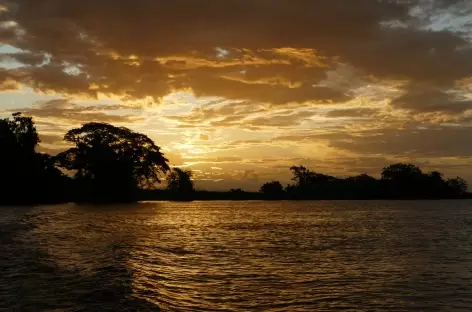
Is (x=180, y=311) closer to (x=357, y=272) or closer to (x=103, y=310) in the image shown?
(x=103, y=310)

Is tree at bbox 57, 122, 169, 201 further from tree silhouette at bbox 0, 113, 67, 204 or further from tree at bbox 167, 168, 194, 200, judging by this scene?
tree at bbox 167, 168, 194, 200

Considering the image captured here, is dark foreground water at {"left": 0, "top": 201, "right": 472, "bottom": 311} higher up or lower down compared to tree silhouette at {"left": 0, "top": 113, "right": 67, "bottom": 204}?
lower down

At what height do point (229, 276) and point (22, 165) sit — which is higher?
point (22, 165)

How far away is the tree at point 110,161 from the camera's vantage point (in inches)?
4301

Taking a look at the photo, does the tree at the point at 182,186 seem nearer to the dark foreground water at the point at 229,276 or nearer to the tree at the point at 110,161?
the tree at the point at 110,161

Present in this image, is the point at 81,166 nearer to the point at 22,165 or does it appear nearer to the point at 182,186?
the point at 22,165

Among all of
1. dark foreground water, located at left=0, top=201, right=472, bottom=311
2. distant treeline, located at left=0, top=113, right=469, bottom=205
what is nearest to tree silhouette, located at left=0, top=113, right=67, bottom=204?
distant treeline, located at left=0, top=113, right=469, bottom=205

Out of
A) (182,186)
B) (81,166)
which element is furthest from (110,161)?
(182,186)

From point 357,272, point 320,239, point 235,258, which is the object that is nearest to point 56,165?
point 320,239

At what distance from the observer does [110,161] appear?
109 metres

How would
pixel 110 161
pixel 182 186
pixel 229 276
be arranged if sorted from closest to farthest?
pixel 229 276
pixel 110 161
pixel 182 186

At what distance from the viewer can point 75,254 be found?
25203mm

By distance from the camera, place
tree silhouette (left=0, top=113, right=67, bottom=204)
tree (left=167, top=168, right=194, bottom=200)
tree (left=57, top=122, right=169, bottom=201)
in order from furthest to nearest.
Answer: tree (left=167, top=168, right=194, bottom=200), tree (left=57, top=122, right=169, bottom=201), tree silhouette (left=0, top=113, right=67, bottom=204)

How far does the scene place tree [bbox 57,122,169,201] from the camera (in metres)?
109
